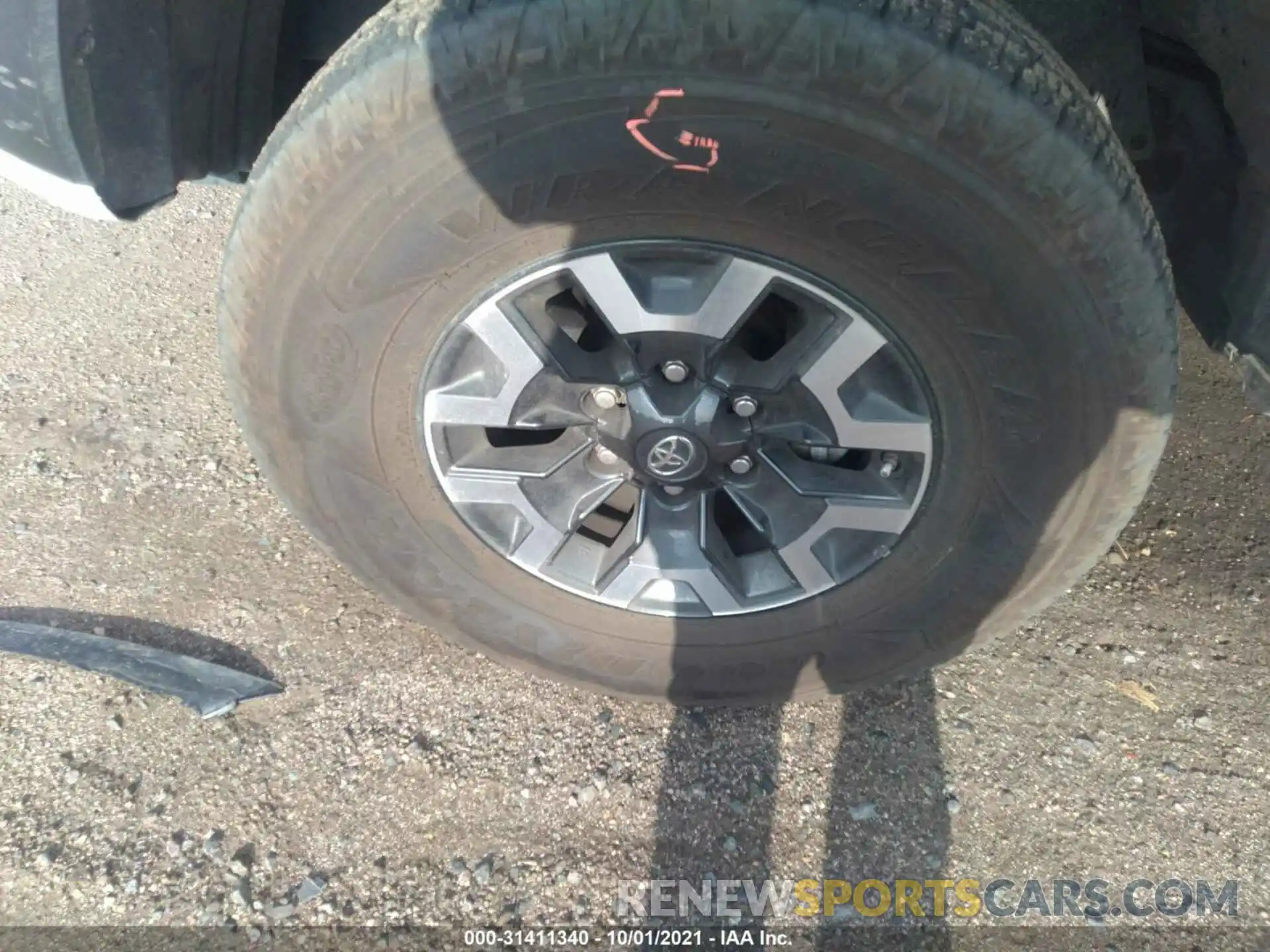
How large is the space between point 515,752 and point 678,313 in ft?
3.73

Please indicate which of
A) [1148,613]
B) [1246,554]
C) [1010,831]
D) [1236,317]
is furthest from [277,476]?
[1246,554]

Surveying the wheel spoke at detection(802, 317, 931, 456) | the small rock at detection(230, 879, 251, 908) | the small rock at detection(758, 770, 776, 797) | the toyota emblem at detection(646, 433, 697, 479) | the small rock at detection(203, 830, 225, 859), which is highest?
the wheel spoke at detection(802, 317, 931, 456)

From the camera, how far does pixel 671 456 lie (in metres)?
1.99

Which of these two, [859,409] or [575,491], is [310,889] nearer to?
[575,491]

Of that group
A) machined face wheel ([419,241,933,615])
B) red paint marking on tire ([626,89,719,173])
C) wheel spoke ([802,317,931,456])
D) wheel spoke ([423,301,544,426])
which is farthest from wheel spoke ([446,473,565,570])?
red paint marking on tire ([626,89,719,173])

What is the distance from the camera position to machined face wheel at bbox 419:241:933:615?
5.83 ft

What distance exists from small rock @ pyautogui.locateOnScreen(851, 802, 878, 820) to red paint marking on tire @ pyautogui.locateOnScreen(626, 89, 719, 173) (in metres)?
1.43

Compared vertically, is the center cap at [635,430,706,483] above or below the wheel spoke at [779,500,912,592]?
above

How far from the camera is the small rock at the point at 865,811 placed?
2.21 meters

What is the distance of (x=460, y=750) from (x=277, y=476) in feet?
2.51

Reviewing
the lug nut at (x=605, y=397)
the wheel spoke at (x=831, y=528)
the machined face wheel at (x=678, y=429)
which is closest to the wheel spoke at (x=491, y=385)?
the machined face wheel at (x=678, y=429)

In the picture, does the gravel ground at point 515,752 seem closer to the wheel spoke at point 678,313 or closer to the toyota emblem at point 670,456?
the toyota emblem at point 670,456

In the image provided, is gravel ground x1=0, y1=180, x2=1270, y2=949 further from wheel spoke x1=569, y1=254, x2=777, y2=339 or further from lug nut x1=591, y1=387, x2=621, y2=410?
wheel spoke x1=569, y1=254, x2=777, y2=339

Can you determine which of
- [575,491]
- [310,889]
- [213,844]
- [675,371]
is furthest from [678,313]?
[213,844]
